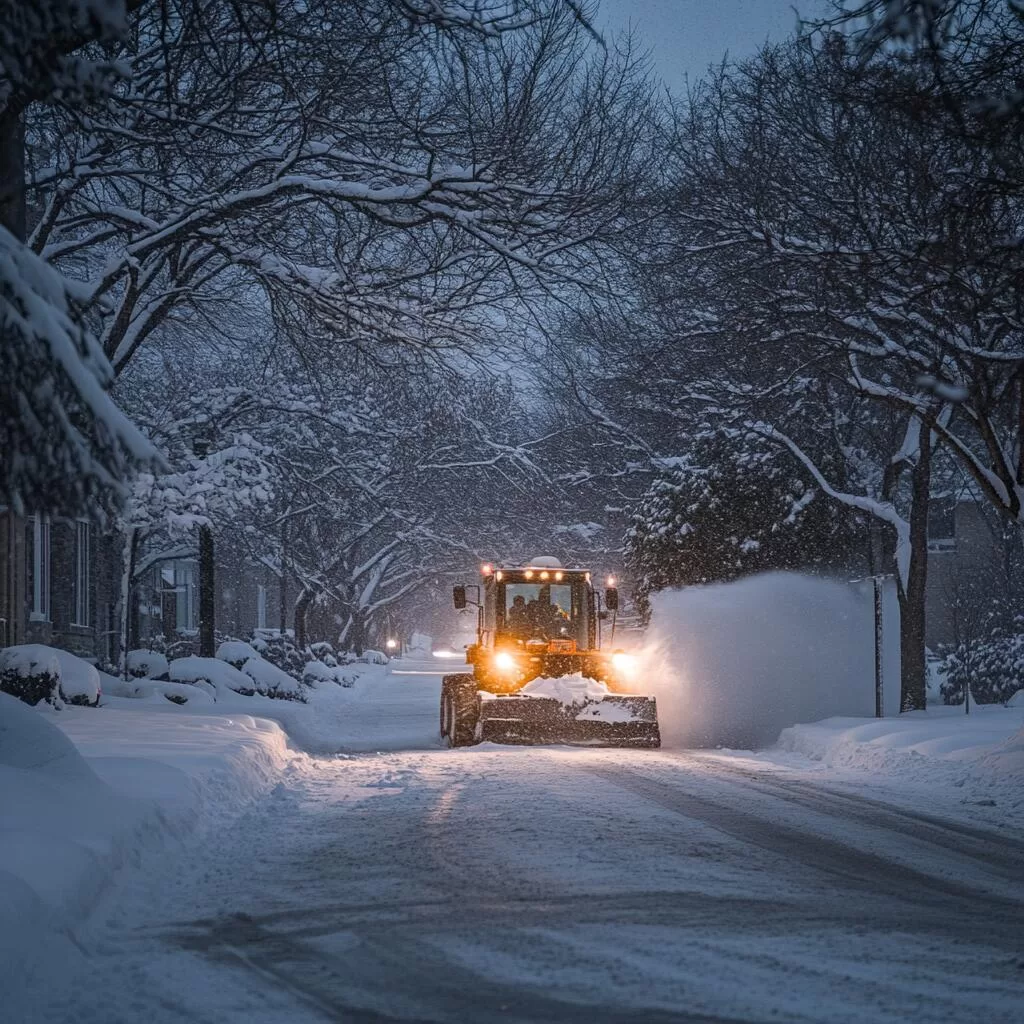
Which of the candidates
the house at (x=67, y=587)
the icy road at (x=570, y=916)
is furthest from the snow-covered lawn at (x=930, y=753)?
the house at (x=67, y=587)

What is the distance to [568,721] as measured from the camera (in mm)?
17969

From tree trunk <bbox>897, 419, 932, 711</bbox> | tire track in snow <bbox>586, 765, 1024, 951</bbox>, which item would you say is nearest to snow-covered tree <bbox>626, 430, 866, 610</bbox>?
tree trunk <bbox>897, 419, 932, 711</bbox>

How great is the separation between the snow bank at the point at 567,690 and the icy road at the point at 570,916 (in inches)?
250

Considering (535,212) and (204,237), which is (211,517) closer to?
(204,237)

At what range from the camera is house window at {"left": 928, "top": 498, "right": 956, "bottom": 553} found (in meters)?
48.2

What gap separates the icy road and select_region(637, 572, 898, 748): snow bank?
11.4 meters

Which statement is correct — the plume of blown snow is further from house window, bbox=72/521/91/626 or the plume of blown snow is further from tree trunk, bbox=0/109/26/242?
tree trunk, bbox=0/109/26/242

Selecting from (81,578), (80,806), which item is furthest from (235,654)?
Result: (80,806)

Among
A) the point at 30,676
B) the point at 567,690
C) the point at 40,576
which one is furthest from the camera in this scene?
the point at 40,576

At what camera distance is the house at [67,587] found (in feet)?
82.4

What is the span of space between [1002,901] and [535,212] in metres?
8.34

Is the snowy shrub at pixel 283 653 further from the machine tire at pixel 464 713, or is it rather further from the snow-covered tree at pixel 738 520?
the machine tire at pixel 464 713

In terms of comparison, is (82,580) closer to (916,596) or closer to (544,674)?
(544,674)

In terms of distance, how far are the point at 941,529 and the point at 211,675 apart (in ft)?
105
